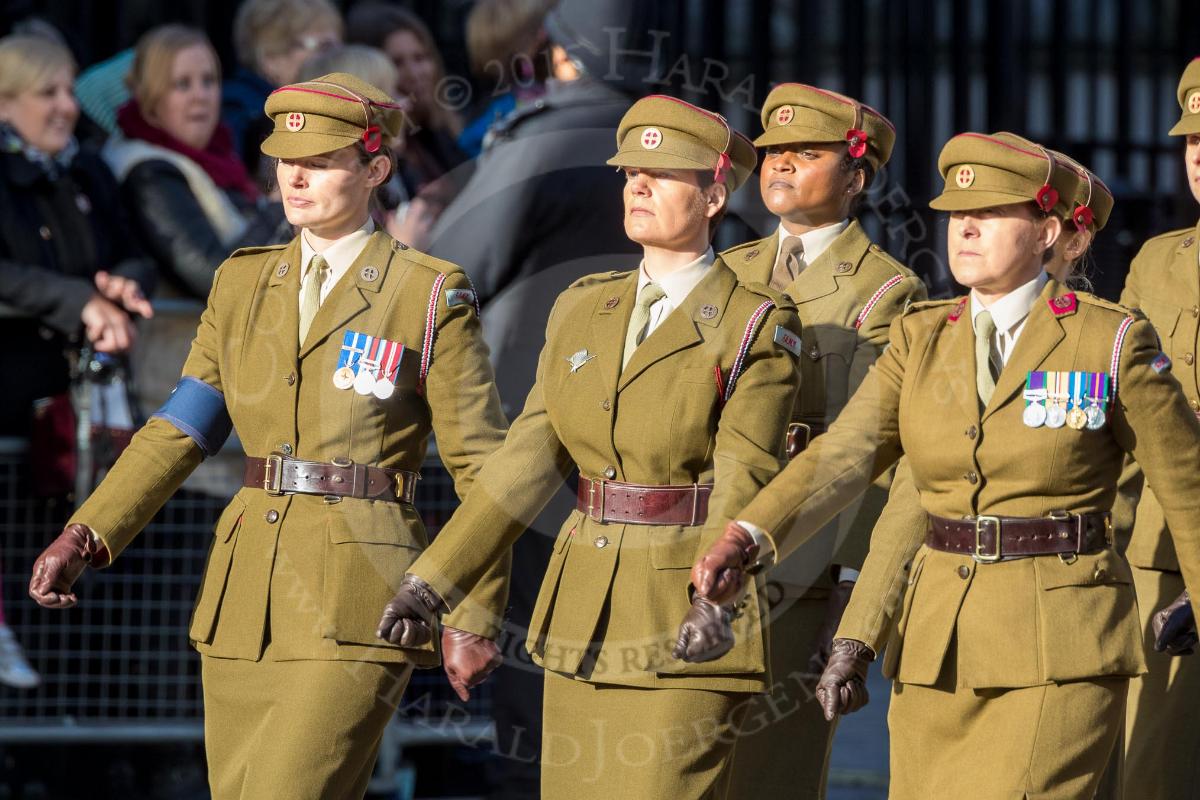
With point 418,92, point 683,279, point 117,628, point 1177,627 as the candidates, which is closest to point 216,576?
point 683,279

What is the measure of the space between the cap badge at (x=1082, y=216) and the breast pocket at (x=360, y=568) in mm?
1552

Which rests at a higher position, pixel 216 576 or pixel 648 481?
pixel 648 481

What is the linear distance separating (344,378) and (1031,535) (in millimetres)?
1470

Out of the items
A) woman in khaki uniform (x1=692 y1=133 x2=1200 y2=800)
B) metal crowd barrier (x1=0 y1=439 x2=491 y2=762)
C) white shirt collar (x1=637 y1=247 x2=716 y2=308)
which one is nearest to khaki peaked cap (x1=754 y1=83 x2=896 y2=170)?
white shirt collar (x1=637 y1=247 x2=716 y2=308)

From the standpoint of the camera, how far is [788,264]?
585cm

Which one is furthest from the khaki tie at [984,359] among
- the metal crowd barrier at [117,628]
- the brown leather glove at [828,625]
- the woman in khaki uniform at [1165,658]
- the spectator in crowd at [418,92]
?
the spectator in crowd at [418,92]

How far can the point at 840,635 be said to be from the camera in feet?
16.0

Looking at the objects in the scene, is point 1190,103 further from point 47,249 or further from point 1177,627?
point 47,249

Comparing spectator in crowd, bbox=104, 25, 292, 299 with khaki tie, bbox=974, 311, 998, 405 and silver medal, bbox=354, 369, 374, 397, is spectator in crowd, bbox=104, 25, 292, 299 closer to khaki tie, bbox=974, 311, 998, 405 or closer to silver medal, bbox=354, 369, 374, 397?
silver medal, bbox=354, 369, 374, 397

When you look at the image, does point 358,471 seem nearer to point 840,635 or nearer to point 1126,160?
point 840,635

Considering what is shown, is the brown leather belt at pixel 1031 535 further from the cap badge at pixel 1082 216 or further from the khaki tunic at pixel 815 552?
the khaki tunic at pixel 815 552

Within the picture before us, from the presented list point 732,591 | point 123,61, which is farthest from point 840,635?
point 123,61

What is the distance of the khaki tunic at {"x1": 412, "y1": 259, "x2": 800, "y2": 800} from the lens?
4.88 m

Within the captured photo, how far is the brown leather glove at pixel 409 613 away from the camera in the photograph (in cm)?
498
